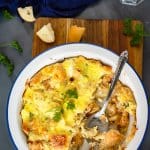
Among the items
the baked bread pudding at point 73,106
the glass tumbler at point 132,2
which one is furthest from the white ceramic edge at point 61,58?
the glass tumbler at point 132,2

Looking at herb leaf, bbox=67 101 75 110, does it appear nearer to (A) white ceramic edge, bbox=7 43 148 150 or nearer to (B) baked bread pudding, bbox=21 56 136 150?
(B) baked bread pudding, bbox=21 56 136 150

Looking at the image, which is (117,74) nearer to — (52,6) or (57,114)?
(57,114)

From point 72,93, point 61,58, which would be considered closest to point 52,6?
point 61,58

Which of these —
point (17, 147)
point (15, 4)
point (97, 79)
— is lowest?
point (17, 147)

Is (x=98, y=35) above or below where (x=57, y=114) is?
above

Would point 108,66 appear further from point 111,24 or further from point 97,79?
point 111,24

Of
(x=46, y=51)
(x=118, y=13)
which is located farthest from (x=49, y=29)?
(x=118, y=13)
